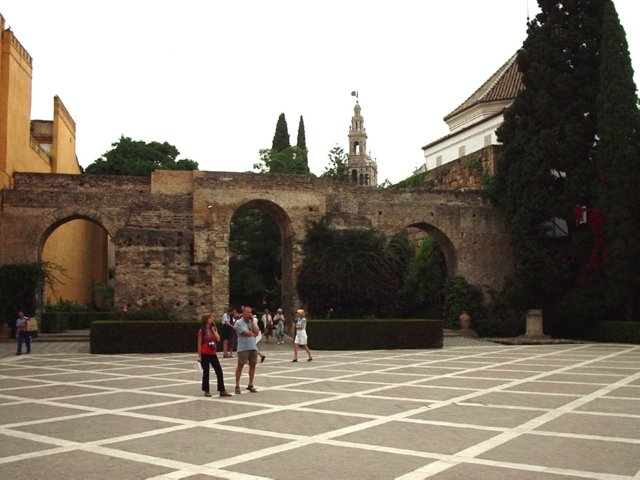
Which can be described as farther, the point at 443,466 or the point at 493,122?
the point at 493,122

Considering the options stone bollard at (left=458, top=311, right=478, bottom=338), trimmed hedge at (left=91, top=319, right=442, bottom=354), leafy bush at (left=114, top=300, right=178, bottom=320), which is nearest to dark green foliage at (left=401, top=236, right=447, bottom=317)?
stone bollard at (left=458, top=311, right=478, bottom=338)

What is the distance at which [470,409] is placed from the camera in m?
9.59

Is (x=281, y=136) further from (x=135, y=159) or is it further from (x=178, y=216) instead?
(x=178, y=216)

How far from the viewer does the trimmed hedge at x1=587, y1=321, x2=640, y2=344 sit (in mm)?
24578

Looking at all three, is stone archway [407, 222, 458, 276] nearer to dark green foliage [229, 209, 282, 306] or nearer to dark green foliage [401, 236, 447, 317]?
dark green foliage [401, 236, 447, 317]

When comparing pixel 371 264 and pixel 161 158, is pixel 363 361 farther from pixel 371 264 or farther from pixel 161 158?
pixel 161 158

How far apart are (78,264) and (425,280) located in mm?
20458

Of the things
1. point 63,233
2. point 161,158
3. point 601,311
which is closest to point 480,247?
point 601,311

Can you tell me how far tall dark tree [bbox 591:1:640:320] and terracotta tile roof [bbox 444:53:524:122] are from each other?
9.99 metres

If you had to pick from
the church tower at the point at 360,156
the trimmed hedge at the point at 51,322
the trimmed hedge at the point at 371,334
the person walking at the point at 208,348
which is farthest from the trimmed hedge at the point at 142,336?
the church tower at the point at 360,156

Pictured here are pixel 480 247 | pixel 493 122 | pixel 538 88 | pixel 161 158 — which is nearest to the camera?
pixel 538 88

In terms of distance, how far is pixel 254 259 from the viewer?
1672 inches

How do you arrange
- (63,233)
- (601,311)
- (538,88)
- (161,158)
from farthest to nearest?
(161,158) < (63,233) < (538,88) < (601,311)

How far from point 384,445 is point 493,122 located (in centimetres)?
3233
